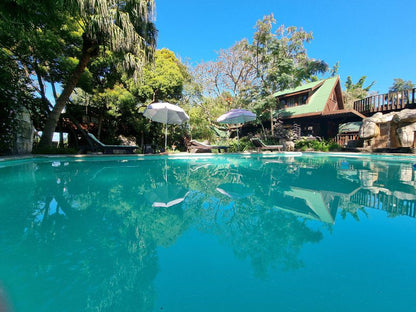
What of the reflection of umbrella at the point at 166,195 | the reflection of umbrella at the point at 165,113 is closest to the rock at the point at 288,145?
the reflection of umbrella at the point at 165,113

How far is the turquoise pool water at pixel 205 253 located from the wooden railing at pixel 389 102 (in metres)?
15.7

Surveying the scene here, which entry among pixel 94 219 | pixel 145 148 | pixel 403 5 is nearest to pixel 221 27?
pixel 403 5

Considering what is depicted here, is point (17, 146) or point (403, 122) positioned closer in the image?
point (17, 146)

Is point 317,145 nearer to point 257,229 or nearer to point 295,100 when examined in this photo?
point 295,100

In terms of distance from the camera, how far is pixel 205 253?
1.74 meters

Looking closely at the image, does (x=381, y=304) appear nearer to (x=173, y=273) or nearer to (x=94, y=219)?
(x=173, y=273)

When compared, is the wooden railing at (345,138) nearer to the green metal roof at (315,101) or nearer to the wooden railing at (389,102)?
the wooden railing at (389,102)

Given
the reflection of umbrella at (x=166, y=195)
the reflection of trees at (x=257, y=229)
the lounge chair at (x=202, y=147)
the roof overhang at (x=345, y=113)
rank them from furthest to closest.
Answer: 1. the roof overhang at (x=345, y=113)
2. the lounge chair at (x=202, y=147)
3. the reflection of umbrella at (x=166, y=195)
4. the reflection of trees at (x=257, y=229)

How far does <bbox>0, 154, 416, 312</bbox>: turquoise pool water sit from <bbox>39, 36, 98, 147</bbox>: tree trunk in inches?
283

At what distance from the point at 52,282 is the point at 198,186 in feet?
10.2

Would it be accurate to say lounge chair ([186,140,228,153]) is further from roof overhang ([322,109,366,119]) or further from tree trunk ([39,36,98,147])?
roof overhang ([322,109,366,119])

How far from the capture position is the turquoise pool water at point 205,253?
1210 mm

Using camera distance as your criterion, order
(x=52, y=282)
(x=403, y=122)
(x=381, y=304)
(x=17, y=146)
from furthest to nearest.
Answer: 1. (x=403, y=122)
2. (x=17, y=146)
3. (x=52, y=282)
4. (x=381, y=304)

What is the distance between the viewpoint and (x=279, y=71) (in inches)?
594
